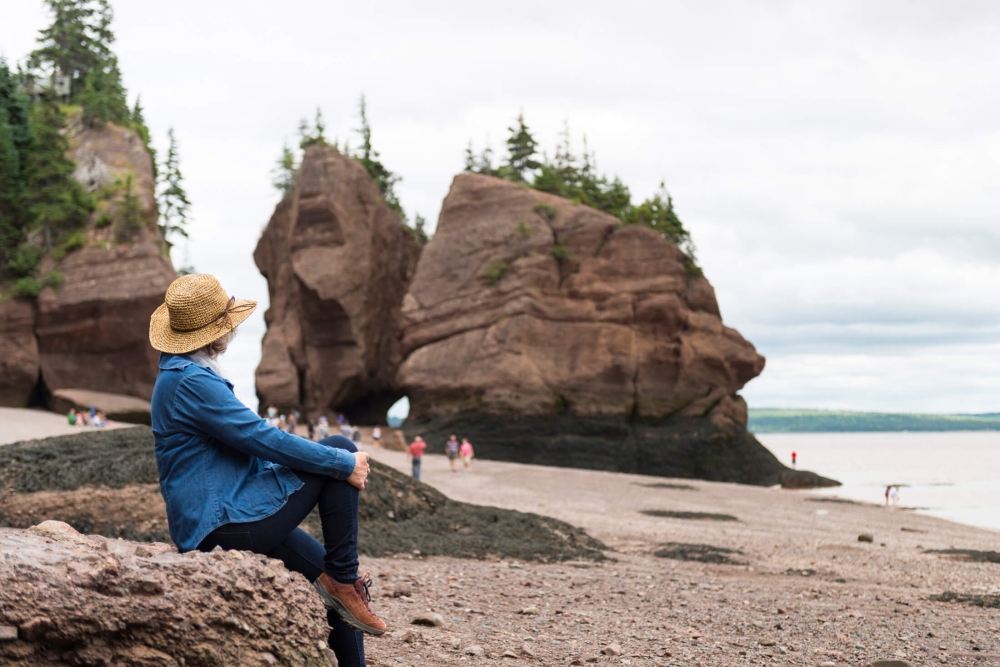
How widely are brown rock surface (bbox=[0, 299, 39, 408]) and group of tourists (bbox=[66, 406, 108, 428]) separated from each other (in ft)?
17.8

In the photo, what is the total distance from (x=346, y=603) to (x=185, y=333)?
145 centimetres

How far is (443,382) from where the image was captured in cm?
4247

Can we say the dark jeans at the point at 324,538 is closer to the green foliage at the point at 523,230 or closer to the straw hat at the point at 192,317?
the straw hat at the point at 192,317

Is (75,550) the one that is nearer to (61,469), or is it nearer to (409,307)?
(61,469)

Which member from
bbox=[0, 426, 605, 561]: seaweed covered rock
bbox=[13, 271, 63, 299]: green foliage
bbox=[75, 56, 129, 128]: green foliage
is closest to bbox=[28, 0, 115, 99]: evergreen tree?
bbox=[75, 56, 129, 128]: green foliage

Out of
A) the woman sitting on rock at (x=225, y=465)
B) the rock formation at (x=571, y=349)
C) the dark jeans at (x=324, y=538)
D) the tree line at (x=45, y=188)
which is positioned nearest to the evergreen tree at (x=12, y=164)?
the tree line at (x=45, y=188)

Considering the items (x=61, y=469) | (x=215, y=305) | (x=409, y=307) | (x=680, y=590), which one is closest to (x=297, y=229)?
(x=409, y=307)

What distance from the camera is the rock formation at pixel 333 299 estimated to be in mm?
53312

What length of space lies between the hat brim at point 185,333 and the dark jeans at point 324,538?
2.29 feet

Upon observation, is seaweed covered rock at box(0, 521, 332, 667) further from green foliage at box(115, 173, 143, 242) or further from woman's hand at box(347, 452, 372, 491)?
green foliage at box(115, 173, 143, 242)

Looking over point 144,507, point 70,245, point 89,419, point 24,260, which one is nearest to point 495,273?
point 89,419

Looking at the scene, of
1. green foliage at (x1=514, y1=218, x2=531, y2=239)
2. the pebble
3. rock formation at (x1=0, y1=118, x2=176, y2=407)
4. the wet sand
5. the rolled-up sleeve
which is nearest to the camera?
the rolled-up sleeve

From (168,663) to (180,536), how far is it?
0.58 metres

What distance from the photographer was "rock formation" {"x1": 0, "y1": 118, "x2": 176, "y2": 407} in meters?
42.8
